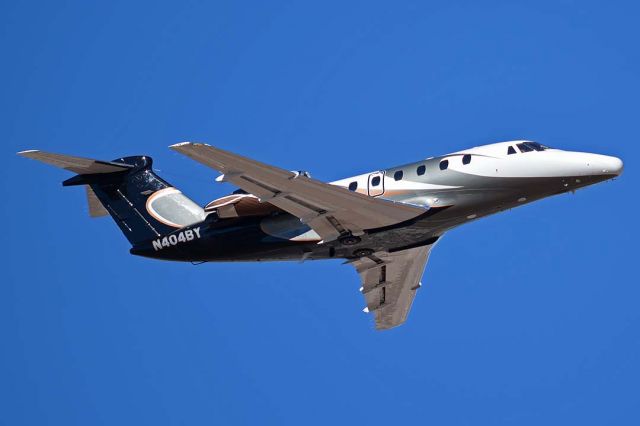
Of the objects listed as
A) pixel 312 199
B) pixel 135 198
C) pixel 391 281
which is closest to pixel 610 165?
pixel 312 199

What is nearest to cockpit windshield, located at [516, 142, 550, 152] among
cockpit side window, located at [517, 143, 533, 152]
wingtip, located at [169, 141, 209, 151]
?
cockpit side window, located at [517, 143, 533, 152]

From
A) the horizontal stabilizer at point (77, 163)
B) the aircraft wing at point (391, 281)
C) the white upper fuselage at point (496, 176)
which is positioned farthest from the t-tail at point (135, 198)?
the white upper fuselage at point (496, 176)

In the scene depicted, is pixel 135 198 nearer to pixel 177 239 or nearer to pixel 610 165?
pixel 177 239

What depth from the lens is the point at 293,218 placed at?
88.6 feet

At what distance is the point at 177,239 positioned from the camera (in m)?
28.4

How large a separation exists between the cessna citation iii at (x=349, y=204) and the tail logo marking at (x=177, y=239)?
3 centimetres

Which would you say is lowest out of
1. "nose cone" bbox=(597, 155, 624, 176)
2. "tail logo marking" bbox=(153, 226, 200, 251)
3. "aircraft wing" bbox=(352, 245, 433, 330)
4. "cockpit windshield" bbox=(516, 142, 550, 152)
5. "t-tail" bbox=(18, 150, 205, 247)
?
"nose cone" bbox=(597, 155, 624, 176)

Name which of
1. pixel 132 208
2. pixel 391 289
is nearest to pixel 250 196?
pixel 132 208

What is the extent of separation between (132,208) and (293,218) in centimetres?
555

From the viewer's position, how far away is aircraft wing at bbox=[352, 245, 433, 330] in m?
29.8

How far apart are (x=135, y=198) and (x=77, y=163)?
2.45 meters

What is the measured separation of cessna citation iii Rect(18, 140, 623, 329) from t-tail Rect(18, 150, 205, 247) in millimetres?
43

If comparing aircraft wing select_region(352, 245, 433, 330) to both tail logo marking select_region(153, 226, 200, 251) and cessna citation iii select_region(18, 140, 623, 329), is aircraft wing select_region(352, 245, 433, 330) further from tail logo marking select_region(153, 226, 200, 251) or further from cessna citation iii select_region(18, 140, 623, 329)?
tail logo marking select_region(153, 226, 200, 251)

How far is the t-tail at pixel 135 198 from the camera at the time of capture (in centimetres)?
2909
